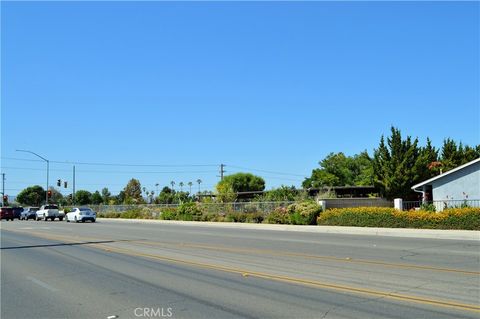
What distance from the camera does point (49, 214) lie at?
56.9m

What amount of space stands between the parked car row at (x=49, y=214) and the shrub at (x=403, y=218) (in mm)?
25459

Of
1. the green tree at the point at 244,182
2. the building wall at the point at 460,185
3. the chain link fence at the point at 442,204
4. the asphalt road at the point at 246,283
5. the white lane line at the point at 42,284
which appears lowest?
the white lane line at the point at 42,284

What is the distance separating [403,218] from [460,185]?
9.67 m

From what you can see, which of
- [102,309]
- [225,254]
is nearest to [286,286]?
[102,309]

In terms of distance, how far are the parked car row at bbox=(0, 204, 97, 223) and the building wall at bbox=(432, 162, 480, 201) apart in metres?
31.3

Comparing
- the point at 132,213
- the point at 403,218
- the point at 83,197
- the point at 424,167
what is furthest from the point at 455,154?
the point at 83,197

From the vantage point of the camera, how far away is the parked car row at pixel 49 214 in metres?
48.6

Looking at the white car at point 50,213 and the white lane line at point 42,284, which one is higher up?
the white car at point 50,213

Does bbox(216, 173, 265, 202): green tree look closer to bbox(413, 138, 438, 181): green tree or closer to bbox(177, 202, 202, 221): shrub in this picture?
bbox(177, 202, 202, 221): shrub

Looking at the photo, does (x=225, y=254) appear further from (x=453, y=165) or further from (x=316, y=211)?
(x=453, y=165)

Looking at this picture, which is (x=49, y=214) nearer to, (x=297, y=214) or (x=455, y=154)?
(x=297, y=214)

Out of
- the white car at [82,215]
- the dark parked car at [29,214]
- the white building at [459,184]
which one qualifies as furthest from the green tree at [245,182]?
the white building at [459,184]

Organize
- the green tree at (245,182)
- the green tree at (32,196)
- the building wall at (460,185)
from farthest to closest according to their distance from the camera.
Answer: the green tree at (32,196) → the green tree at (245,182) → the building wall at (460,185)

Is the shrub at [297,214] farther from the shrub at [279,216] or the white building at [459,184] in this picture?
the white building at [459,184]
